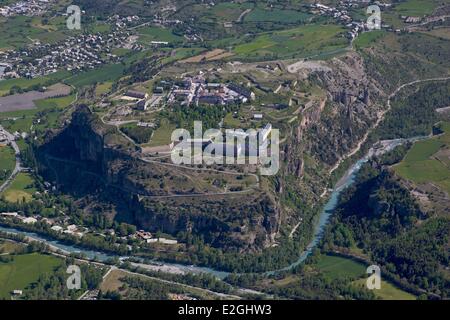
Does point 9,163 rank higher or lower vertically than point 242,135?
lower

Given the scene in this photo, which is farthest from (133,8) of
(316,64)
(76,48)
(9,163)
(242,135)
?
(242,135)

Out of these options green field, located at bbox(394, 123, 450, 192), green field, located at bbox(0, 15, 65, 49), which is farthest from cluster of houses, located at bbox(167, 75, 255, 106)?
green field, located at bbox(0, 15, 65, 49)

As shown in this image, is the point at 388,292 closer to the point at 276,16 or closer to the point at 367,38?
the point at 367,38

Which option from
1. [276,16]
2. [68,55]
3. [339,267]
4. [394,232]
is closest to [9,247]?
[339,267]

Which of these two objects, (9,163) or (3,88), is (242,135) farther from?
(3,88)

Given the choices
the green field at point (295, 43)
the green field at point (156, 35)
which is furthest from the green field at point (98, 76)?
the green field at point (295, 43)
